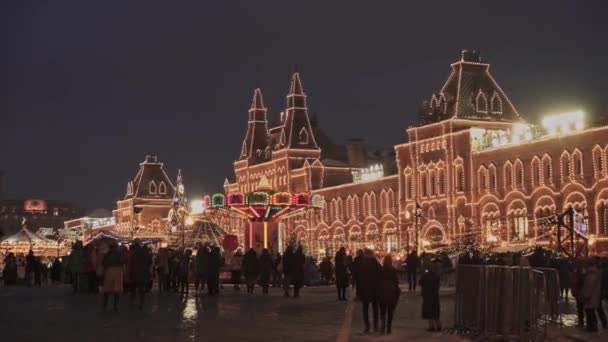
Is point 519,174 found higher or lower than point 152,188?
lower

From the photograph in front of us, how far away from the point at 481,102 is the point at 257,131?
38.6 m

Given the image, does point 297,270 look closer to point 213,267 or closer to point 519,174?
point 213,267

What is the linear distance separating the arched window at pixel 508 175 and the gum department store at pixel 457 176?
6 cm

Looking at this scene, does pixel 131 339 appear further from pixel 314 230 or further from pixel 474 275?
pixel 314 230

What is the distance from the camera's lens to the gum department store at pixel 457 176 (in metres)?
63.6

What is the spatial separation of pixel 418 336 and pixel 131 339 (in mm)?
4758

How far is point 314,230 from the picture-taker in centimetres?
9762

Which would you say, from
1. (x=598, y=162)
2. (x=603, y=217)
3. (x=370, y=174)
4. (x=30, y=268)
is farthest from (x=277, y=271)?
(x=370, y=174)

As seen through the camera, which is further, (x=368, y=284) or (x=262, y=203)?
(x=262, y=203)

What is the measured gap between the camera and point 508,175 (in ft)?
230

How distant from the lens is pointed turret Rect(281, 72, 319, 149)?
10106cm

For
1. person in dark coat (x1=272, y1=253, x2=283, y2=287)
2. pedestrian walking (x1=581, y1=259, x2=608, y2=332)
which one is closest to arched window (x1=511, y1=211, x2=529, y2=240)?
person in dark coat (x1=272, y1=253, x2=283, y2=287)

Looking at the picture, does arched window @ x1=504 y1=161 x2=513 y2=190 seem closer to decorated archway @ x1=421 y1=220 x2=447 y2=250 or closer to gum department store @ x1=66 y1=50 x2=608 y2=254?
gum department store @ x1=66 y1=50 x2=608 y2=254

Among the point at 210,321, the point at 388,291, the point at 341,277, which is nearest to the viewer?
the point at 388,291
